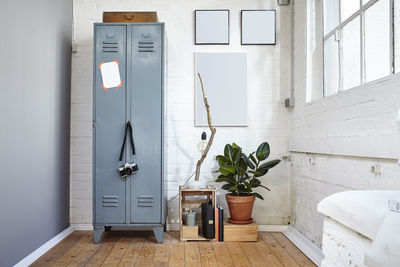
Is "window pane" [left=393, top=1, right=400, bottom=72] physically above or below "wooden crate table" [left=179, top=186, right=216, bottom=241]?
above

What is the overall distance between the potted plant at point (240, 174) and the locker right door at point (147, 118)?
0.61m

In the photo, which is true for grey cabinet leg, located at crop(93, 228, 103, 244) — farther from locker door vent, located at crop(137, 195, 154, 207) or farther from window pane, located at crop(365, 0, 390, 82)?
window pane, located at crop(365, 0, 390, 82)

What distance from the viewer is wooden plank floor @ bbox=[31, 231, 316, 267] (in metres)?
2.32

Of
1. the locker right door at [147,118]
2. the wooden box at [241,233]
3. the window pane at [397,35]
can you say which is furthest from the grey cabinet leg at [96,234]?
the window pane at [397,35]

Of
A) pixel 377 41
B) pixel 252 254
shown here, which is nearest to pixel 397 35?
pixel 377 41

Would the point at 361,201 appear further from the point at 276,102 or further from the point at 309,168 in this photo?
the point at 276,102

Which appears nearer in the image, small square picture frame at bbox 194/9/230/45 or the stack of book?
the stack of book

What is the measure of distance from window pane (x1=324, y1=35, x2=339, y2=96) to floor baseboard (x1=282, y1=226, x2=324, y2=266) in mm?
1249

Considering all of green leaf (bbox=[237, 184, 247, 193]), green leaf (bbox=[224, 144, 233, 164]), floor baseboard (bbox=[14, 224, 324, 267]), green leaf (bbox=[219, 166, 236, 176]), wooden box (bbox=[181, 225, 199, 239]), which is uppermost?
green leaf (bbox=[224, 144, 233, 164])

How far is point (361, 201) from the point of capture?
73cm

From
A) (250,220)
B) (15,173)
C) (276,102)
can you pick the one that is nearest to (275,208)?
(250,220)

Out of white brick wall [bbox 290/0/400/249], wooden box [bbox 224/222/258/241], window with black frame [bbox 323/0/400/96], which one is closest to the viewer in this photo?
white brick wall [bbox 290/0/400/249]

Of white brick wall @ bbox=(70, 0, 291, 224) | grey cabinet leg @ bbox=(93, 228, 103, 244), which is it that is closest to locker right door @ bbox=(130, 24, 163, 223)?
grey cabinet leg @ bbox=(93, 228, 103, 244)

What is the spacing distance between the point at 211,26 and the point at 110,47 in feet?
3.53
